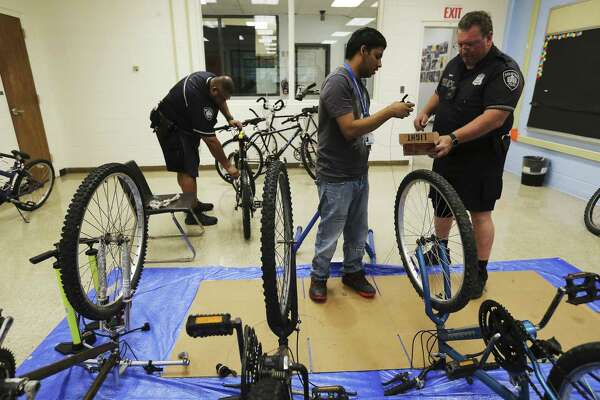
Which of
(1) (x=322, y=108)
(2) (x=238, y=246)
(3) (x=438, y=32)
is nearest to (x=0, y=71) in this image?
(2) (x=238, y=246)

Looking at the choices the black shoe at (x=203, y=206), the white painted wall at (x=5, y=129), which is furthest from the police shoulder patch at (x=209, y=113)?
the white painted wall at (x=5, y=129)

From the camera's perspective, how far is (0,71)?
4293 mm

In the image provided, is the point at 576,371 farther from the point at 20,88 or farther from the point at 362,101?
the point at 20,88

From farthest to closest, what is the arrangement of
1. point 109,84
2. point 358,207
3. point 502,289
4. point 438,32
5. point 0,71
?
point 438,32
point 109,84
point 0,71
point 502,289
point 358,207

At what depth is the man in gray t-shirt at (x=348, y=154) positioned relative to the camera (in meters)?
1.79

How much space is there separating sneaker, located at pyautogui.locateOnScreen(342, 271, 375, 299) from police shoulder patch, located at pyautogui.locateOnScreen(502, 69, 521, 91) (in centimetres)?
136

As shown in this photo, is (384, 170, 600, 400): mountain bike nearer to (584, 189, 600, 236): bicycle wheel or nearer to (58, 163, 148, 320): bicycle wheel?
(58, 163, 148, 320): bicycle wheel

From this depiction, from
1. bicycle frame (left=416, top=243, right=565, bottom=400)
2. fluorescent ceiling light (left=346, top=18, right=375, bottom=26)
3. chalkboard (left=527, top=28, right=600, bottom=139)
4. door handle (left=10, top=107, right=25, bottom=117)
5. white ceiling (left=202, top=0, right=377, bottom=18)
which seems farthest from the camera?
fluorescent ceiling light (left=346, top=18, right=375, bottom=26)

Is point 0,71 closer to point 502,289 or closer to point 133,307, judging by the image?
point 133,307

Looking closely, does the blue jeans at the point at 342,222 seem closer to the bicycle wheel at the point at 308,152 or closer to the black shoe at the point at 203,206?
the black shoe at the point at 203,206

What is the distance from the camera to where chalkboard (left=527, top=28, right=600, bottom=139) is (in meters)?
4.05

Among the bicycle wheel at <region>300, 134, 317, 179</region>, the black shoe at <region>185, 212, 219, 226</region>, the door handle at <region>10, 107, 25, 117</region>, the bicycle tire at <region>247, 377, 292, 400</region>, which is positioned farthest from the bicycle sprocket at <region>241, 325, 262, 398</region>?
Result: the door handle at <region>10, 107, 25, 117</region>

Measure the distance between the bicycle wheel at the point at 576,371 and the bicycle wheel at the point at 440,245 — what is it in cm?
39

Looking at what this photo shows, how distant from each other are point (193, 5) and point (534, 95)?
490 centimetres
